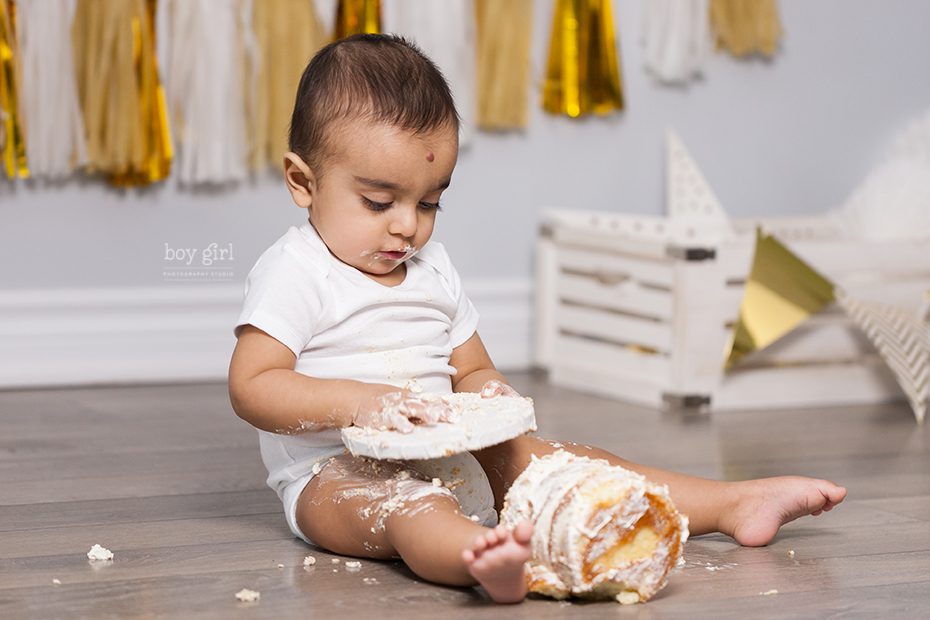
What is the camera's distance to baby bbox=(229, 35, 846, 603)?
51.0 inches

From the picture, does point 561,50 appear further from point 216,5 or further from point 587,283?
point 216,5

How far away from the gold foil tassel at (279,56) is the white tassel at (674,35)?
72cm

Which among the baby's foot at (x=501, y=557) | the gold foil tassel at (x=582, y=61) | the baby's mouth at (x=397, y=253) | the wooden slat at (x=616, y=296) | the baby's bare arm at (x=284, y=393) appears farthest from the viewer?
the gold foil tassel at (x=582, y=61)

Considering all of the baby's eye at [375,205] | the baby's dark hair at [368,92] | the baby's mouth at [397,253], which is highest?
the baby's dark hair at [368,92]

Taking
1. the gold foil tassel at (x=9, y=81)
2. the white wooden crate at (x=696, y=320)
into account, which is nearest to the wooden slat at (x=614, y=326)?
the white wooden crate at (x=696, y=320)

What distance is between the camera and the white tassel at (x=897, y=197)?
99.7 inches

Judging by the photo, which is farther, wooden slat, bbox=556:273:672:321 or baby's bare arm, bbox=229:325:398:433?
wooden slat, bbox=556:273:672:321

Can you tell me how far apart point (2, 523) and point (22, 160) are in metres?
1.05

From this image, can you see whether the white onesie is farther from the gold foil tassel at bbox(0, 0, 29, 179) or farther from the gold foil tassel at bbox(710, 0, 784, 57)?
the gold foil tassel at bbox(710, 0, 784, 57)

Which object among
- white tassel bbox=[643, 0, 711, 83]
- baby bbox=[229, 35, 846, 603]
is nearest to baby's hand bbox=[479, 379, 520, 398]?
baby bbox=[229, 35, 846, 603]

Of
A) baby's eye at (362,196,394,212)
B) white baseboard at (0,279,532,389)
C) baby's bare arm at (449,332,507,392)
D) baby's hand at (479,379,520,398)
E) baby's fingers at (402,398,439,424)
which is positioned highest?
baby's eye at (362,196,394,212)

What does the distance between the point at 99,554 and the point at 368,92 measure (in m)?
0.54

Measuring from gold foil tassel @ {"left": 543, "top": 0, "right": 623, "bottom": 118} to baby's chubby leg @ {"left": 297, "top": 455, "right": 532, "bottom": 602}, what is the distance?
1.49m

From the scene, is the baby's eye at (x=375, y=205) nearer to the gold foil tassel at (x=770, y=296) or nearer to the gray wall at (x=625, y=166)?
the gold foil tassel at (x=770, y=296)
